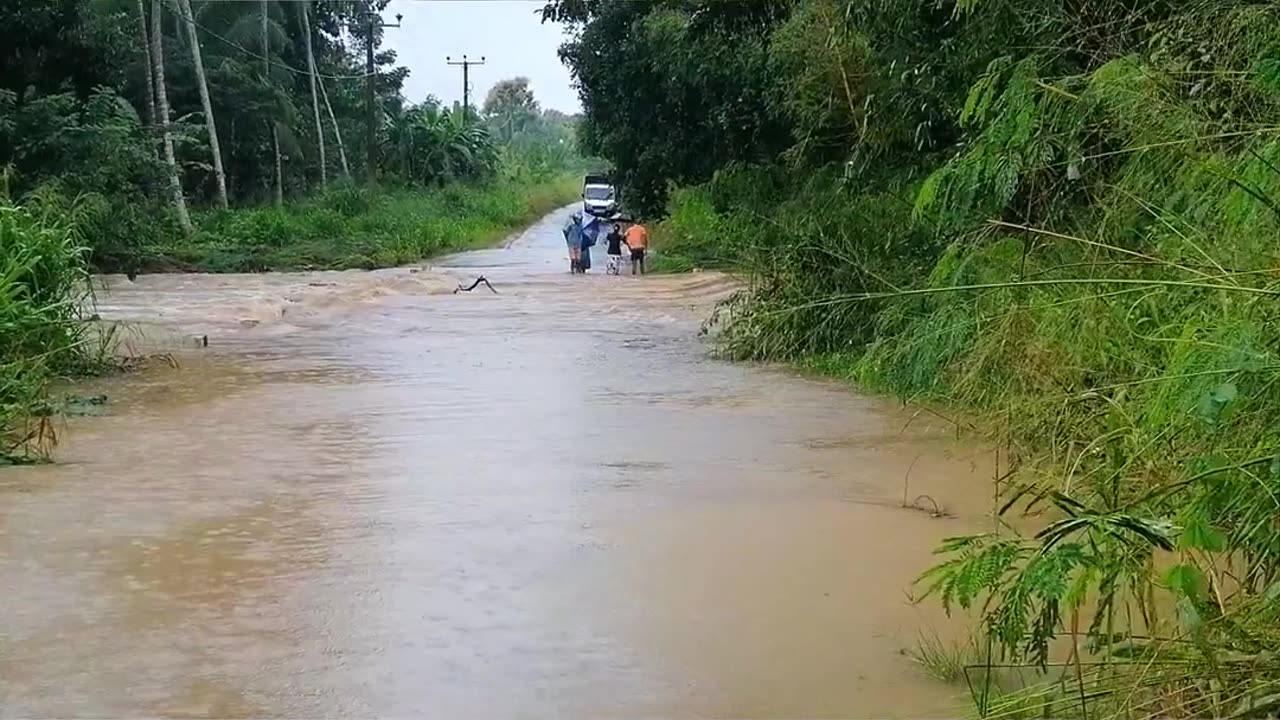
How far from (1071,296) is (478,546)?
3051 mm

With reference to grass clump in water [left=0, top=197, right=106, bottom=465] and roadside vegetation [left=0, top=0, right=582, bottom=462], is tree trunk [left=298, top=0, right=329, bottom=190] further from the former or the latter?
grass clump in water [left=0, top=197, right=106, bottom=465]

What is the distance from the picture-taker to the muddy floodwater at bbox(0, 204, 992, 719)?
5023mm

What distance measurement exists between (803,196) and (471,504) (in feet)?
27.9

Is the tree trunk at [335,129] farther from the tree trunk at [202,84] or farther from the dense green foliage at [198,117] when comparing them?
the tree trunk at [202,84]

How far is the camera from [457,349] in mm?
15828

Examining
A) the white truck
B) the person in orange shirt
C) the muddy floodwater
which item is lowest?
the muddy floodwater

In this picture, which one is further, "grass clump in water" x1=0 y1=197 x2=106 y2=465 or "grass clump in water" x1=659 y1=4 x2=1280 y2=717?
"grass clump in water" x1=0 y1=197 x2=106 y2=465

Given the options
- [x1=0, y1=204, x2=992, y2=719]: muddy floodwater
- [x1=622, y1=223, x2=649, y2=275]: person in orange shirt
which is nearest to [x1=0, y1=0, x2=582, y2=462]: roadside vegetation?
[x1=0, y1=204, x2=992, y2=719]: muddy floodwater

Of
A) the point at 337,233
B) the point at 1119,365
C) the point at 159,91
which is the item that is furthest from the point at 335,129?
the point at 1119,365

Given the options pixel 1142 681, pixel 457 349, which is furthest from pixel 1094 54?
pixel 457 349

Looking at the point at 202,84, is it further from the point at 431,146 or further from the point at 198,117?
the point at 431,146

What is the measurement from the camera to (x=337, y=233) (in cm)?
3431

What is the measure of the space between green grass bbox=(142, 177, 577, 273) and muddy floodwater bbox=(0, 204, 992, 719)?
13.6 meters

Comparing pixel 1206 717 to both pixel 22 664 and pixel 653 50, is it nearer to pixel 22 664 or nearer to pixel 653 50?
pixel 22 664
